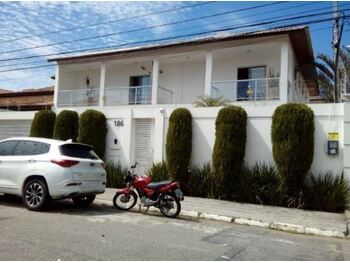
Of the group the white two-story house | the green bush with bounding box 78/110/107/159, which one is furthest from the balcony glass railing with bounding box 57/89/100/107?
the green bush with bounding box 78/110/107/159

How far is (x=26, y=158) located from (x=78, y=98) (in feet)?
44.5

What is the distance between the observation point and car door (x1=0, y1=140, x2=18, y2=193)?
976 centimetres

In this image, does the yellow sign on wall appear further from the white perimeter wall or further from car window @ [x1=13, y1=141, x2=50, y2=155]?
car window @ [x1=13, y1=141, x2=50, y2=155]

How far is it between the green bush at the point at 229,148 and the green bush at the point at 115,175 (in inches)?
156

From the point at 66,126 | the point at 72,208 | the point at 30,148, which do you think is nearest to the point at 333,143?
the point at 72,208

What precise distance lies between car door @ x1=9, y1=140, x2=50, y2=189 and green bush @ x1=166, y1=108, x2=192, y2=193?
4.67 meters

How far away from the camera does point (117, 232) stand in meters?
7.36

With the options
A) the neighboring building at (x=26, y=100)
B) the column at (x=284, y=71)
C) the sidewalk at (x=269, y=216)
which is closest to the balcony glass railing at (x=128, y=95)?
the neighboring building at (x=26, y=100)

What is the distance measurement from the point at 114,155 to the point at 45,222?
24.3 ft

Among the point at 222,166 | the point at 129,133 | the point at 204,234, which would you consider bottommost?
the point at 204,234

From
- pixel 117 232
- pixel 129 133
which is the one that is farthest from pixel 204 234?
pixel 129 133

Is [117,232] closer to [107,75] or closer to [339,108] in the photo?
[339,108]

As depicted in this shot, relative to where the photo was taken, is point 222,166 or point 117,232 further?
point 222,166

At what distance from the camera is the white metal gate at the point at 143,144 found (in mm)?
14805
